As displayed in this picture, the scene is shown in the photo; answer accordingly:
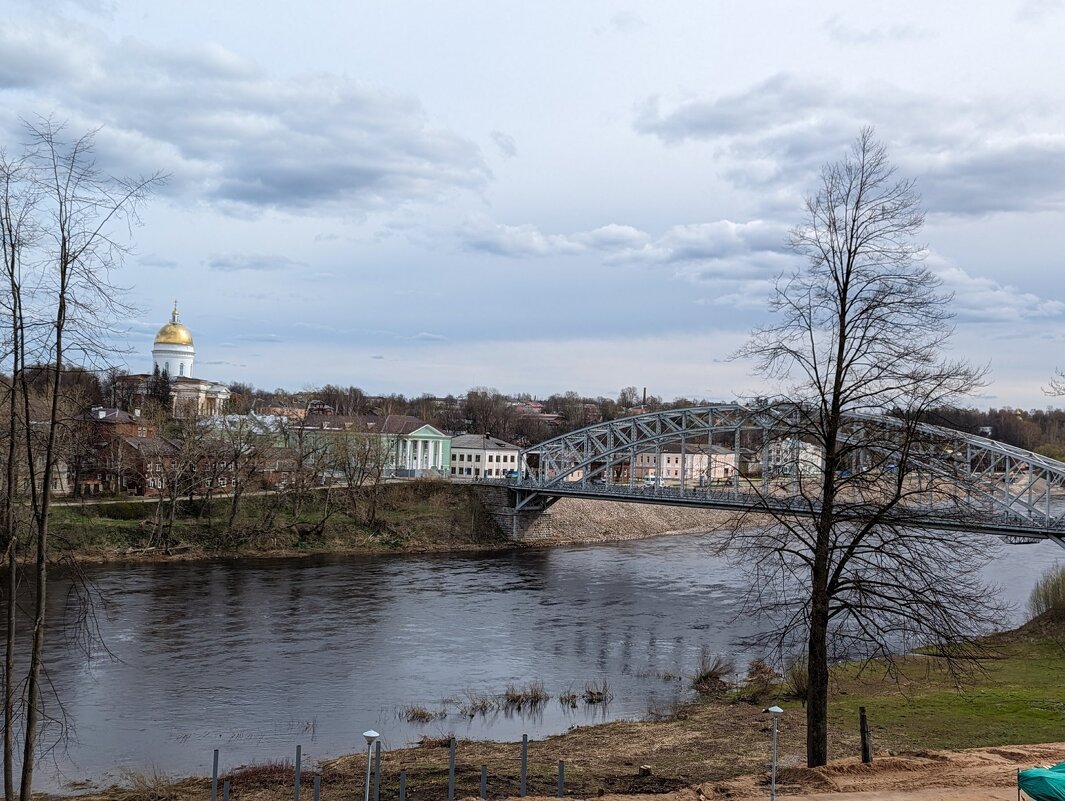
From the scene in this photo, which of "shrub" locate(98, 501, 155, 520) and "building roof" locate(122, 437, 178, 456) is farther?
"building roof" locate(122, 437, 178, 456)

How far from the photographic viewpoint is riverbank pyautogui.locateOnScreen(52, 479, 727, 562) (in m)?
50.2

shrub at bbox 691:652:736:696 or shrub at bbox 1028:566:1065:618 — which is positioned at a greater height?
shrub at bbox 1028:566:1065:618

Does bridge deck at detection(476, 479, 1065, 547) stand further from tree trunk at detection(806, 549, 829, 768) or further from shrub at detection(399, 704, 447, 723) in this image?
tree trunk at detection(806, 549, 829, 768)

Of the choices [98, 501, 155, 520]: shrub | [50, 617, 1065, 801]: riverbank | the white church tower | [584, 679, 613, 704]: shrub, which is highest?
the white church tower

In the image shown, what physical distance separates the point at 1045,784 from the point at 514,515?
2263 inches

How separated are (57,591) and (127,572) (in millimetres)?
6800

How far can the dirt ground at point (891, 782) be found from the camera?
1362cm

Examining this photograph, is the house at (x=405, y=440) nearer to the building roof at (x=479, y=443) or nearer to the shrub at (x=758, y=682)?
the building roof at (x=479, y=443)

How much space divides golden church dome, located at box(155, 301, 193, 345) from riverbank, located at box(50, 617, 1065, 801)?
288 ft

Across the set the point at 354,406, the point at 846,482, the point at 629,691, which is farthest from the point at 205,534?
the point at 354,406

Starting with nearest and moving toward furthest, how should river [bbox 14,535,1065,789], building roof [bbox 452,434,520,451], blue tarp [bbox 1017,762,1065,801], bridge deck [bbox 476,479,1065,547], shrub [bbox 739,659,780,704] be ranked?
1. blue tarp [bbox 1017,762,1065,801]
2. river [bbox 14,535,1065,789]
3. shrub [bbox 739,659,780,704]
4. bridge deck [bbox 476,479,1065,547]
5. building roof [bbox 452,434,520,451]

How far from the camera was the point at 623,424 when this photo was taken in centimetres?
6925

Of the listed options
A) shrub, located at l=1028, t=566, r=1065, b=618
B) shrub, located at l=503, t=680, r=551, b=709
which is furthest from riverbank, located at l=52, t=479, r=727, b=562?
shrub, located at l=1028, t=566, r=1065, b=618

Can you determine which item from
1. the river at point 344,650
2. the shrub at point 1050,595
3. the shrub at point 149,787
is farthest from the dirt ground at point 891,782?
the shrub at point 1050,595
